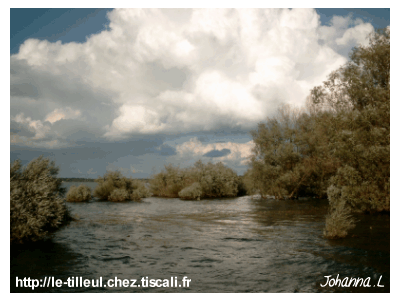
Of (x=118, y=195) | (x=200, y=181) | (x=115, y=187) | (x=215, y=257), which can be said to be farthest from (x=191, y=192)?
(x=215, y=257)

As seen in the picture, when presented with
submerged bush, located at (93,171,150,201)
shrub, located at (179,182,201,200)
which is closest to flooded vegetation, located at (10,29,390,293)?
submerged bush, located at (93,171,150,201)

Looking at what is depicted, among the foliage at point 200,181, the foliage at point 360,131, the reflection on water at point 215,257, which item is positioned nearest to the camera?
the reflection on water at point 215,257

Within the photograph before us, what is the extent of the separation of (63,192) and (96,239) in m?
6.65

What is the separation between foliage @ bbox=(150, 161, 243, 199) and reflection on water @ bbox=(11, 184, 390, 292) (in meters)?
34.1

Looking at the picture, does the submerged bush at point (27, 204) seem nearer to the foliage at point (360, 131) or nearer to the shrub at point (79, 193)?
the foliage at point (360, 131)

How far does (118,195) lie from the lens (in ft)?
139

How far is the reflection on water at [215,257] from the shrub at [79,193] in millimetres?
20673

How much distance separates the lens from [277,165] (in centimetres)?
4550

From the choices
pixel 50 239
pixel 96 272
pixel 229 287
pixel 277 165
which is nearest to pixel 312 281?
pixel 229 287

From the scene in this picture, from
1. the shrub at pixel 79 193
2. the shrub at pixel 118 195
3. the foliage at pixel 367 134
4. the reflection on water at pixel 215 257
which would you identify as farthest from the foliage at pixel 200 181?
the reflection on water at pixel 215 257

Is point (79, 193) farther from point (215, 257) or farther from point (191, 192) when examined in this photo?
point (215, 257)

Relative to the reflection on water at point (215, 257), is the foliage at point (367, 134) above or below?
above

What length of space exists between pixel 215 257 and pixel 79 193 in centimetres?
3205

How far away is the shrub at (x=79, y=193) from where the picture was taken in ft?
132
